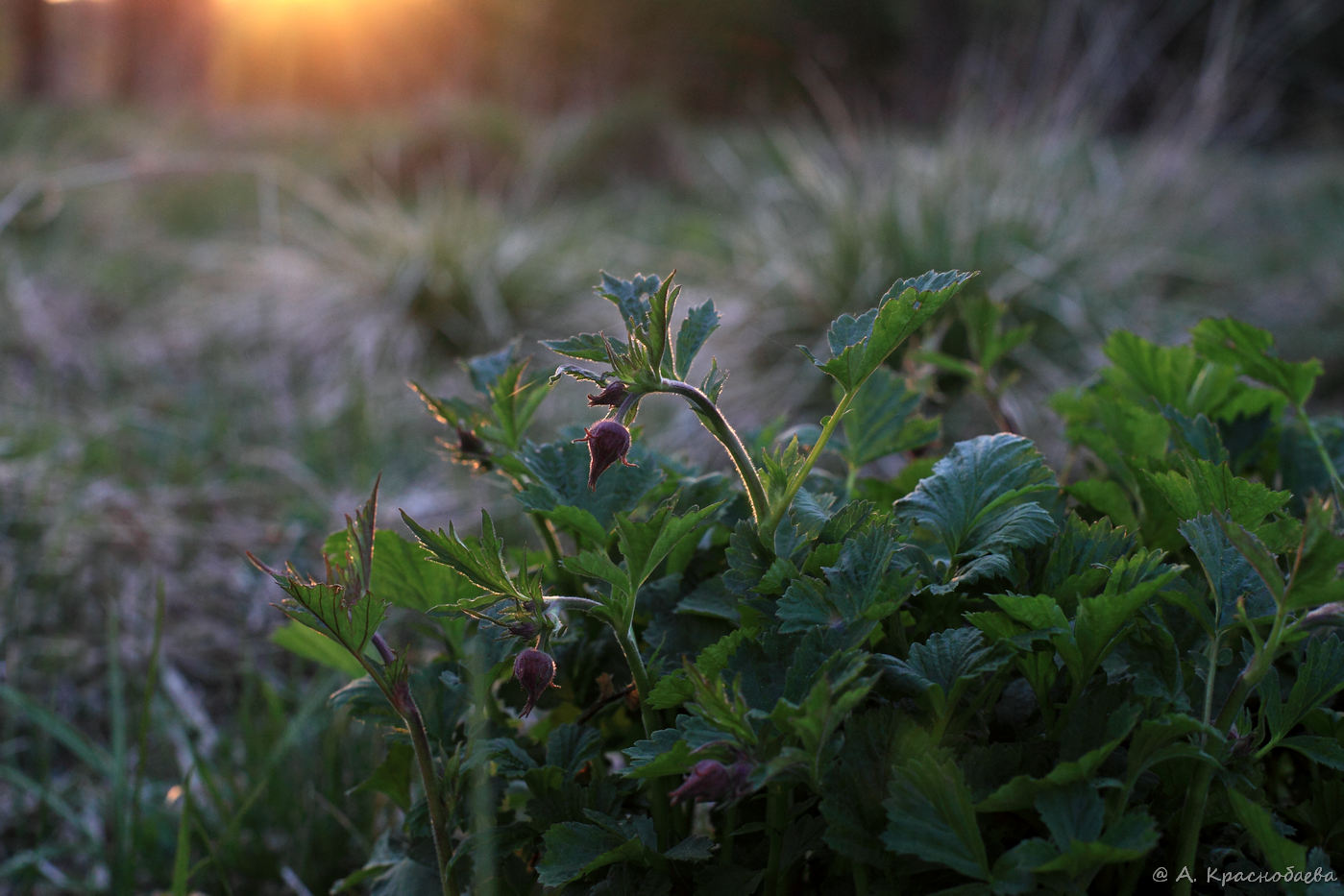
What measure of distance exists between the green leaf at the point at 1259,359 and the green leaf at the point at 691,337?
420mm

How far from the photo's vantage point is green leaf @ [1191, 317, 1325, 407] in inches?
28.3

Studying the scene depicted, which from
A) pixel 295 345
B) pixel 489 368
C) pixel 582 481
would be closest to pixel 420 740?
pixel 582 481

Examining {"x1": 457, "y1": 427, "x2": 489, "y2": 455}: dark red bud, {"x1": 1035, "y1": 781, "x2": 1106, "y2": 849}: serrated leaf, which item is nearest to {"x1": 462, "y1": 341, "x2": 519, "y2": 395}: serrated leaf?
{"x1": 457, "y1": 427, "x2": 489, "y2": 455}: dark red bud

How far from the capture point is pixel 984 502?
60 cm

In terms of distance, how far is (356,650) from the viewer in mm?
530

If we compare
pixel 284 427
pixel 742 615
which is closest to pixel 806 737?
pixel 742 615

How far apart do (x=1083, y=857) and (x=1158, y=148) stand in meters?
3.83

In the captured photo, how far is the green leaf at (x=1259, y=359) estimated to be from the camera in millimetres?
720

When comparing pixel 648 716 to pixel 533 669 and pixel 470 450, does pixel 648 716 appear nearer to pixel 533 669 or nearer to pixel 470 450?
pixel 533 669

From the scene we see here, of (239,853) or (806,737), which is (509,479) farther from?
(239,853)

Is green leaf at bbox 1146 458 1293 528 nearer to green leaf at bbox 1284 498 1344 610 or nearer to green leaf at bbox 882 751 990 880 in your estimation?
green leaf at bbox 1284 498 1344 610

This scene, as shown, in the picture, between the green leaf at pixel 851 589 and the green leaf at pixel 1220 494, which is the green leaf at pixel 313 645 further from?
the green leaf at pixel 1220 494

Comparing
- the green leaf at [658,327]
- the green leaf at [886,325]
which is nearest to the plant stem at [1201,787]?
the green leaf at [886,325]

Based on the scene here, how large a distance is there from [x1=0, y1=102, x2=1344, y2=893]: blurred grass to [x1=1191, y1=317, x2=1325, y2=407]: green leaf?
93 centimetres
